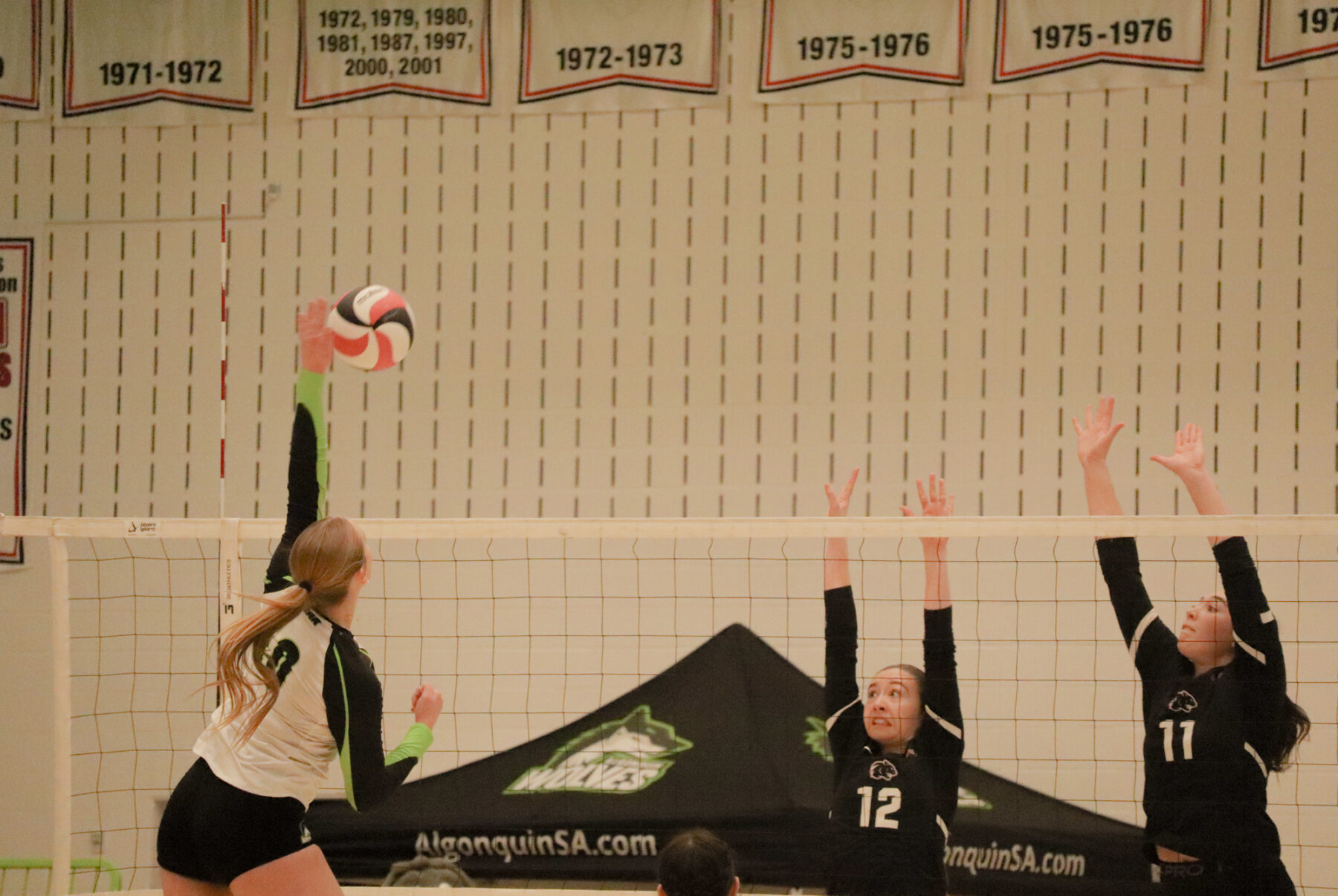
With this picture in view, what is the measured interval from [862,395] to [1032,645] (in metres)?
1.63

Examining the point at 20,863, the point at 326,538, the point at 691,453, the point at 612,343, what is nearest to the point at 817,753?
the point at 691,453

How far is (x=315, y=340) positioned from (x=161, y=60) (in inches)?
171

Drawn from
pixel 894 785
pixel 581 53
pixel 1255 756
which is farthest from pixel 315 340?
pixel 581 53

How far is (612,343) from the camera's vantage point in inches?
262

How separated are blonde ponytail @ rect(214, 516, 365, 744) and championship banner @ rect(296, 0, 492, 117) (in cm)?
423

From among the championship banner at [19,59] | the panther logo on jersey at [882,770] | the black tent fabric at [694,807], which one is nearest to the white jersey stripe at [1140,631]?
the panther logo on jersey at [882,770]

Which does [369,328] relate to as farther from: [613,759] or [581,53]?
[581,53]

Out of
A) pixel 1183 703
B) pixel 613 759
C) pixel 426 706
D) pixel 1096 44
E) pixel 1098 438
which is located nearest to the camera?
pixel 426 706

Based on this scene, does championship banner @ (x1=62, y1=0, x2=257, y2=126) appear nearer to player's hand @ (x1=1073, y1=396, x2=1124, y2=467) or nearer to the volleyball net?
the volleyball net

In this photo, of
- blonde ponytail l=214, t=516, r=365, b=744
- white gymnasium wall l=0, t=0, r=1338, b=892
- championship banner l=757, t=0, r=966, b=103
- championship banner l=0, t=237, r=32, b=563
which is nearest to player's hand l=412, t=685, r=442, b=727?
blonde ponytail l=214, t=516, r=365, b=744

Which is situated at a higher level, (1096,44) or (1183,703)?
(1096,44)

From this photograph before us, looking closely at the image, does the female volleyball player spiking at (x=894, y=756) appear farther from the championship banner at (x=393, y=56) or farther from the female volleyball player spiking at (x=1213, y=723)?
the championship banner at (x=393, y=56)

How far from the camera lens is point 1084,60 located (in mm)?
6359

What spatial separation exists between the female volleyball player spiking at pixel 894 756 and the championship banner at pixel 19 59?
5.68 m
